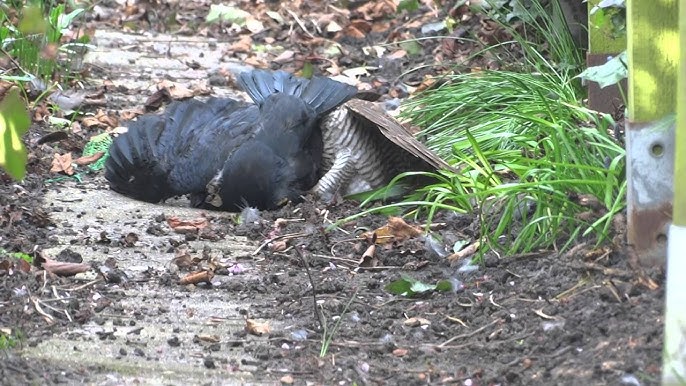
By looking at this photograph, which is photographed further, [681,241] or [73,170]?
[73,170]

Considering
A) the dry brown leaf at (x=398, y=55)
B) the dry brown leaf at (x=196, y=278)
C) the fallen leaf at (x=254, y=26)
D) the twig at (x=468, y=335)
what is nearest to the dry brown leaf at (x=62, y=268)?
the dry brown leaf at (x=196, y=278)

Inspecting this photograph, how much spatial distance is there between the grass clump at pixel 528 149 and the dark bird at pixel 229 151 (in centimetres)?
60

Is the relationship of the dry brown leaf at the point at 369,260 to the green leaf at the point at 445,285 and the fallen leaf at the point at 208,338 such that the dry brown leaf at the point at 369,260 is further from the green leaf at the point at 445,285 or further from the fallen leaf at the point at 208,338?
the fallen leaf at the point at 208,338

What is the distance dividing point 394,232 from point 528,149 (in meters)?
0.70

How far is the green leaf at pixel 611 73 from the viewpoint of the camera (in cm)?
377

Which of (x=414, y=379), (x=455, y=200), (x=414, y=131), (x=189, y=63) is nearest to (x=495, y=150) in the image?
(x=455, y=200)

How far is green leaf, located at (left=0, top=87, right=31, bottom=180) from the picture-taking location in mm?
1979

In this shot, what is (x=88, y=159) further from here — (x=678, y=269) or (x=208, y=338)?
(x=678, y=269)

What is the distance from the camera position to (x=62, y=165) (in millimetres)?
5641

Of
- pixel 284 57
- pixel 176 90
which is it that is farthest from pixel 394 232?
pixel 284 57

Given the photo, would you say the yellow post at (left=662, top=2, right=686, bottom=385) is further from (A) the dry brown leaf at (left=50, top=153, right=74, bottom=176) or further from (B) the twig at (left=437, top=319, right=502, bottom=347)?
(A) the dry brown leaf at (left=50, top=153, right=74, bottom=176)

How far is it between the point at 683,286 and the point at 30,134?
4052 millimetres

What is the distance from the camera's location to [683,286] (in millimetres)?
2625

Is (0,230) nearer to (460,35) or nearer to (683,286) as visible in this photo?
(683,286)
